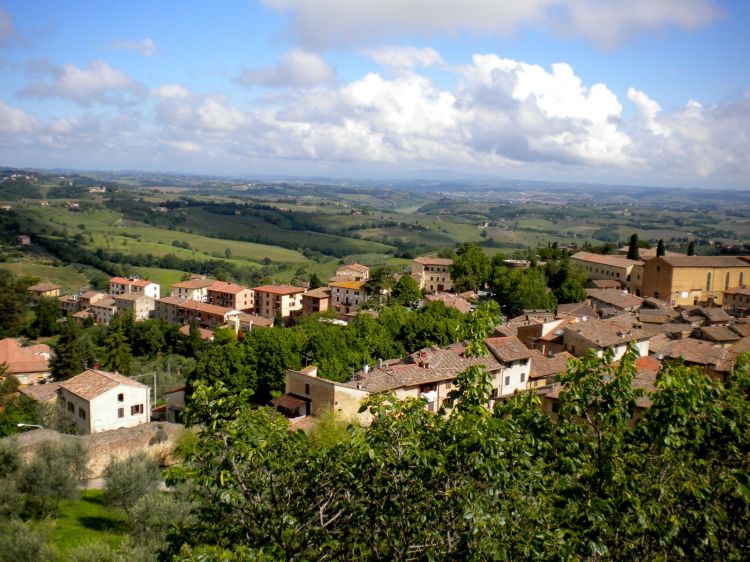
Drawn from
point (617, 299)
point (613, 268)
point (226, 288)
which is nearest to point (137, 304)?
point (226, 288)

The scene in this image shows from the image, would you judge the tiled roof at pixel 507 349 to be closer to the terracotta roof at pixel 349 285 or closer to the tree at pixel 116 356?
the tree at pixel 116 356

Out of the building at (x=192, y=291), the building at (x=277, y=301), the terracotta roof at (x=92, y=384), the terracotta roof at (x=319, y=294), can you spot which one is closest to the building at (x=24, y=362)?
the terracotta roof at (x=92, y=384)

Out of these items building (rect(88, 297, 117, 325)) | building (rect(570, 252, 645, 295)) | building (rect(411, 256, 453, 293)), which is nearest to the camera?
building (rect(570, 252, 645, 295))

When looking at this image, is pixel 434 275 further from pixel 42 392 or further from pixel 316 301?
pixel 42 392

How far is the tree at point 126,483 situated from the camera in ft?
58.6

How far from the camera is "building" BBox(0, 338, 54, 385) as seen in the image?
45094 mm

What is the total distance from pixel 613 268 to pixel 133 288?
66.9m

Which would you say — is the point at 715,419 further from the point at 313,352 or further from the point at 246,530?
the point at 313,352

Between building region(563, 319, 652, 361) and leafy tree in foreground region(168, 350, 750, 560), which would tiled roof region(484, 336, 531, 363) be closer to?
building region(563, 319, 652, 361)

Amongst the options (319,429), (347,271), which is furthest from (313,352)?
(347,271)

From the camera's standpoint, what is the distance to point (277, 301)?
245ft

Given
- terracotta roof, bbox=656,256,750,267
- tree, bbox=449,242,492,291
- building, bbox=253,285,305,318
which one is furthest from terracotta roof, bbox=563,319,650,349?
building, bbox=253,285,305,318

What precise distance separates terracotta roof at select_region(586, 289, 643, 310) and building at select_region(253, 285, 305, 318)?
3610 centimetres

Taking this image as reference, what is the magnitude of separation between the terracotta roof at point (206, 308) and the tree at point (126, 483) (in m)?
52.1
